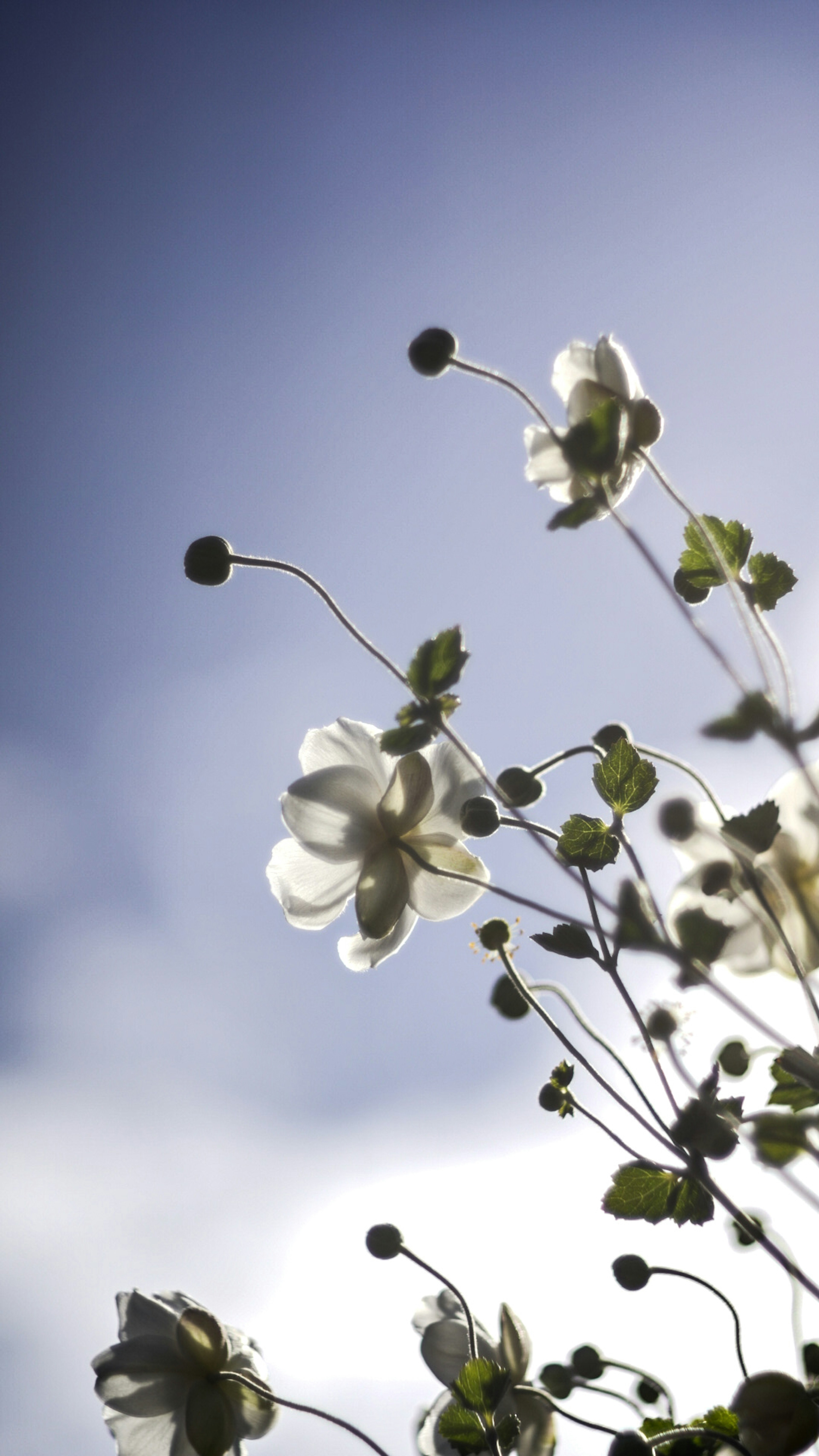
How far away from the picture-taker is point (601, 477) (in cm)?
74

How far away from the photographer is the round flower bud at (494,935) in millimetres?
908

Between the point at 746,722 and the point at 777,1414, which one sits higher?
the point at 746,722

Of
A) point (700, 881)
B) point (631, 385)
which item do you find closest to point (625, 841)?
point (700, 881)

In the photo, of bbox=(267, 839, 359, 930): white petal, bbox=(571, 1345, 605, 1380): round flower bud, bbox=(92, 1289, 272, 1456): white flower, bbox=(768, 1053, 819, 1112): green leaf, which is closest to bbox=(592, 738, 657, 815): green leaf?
bbox=(768, 1053, 819, 1112): green leaf

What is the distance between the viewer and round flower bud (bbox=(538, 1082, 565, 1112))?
37.0 inches

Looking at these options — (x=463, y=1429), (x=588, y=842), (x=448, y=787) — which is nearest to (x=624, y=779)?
(x=588, y=842)

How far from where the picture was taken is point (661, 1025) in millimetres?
750

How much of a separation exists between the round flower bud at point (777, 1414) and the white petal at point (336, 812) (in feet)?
1.96

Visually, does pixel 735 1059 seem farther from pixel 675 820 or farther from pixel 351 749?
pixel 351 749

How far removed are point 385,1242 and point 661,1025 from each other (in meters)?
0.48

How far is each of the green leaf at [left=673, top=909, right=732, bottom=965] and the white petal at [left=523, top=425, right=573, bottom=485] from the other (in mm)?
482

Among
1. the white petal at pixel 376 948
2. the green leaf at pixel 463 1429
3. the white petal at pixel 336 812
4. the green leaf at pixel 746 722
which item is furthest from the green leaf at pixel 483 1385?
the green leaf at pixel 746 722

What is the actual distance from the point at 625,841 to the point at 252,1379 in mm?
821

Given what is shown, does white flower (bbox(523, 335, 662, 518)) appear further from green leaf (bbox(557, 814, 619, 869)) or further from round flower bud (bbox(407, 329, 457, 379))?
green leaf (bbox(557, 814, 619, 869))
